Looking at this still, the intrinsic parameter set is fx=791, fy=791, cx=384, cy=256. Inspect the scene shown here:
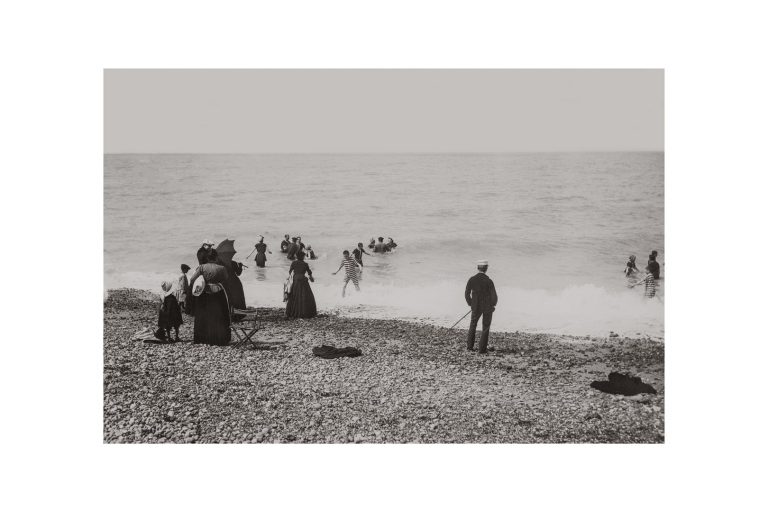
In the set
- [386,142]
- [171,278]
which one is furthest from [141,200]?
[386,142]

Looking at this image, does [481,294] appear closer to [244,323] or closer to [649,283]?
[649,283]

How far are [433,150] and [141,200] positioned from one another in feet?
11.8

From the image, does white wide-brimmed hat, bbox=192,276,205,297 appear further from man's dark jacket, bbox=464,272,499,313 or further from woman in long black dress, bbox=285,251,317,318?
man's dark jacket, bbox=464,272,499,313

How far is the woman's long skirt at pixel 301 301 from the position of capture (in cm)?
975

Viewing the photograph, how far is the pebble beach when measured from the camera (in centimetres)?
880

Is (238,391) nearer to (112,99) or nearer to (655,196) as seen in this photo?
(112,99)

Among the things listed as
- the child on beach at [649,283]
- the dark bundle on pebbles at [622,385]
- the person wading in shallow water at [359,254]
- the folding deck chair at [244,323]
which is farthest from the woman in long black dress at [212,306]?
the child on beach at [649,283]

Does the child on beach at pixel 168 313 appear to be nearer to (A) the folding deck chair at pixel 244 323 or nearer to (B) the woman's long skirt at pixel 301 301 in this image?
(A) the folding deck chair at pixel 244 323

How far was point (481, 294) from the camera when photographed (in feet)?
30.9

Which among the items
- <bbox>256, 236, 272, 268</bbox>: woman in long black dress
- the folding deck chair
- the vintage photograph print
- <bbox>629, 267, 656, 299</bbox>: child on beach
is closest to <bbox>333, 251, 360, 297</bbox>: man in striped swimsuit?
the vintage photograph print

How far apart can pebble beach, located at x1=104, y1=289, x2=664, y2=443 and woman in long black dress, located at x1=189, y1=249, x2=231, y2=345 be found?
0.17 metres

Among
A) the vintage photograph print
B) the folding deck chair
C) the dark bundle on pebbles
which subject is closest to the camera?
the dark bundle on pebbles

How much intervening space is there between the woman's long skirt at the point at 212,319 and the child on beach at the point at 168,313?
29cm

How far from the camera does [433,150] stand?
9.69 metres
